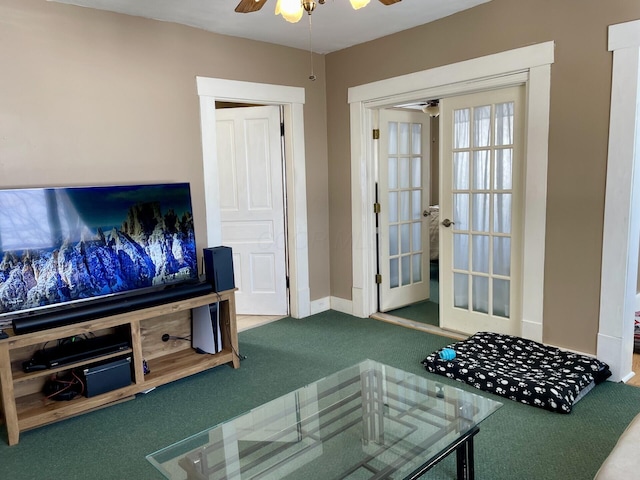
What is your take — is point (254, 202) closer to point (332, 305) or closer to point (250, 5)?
point (332, 305)

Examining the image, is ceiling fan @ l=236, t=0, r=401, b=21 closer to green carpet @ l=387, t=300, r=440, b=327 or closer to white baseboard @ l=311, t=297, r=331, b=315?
green carpet @ l=387, t=300, r=440, b=327

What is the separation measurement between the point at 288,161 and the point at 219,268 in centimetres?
145

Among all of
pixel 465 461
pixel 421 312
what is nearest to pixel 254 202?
pixel 421 312

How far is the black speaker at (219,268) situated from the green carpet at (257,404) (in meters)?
0.62

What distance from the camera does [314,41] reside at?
13.3ft

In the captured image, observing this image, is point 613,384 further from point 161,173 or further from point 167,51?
point 167,51

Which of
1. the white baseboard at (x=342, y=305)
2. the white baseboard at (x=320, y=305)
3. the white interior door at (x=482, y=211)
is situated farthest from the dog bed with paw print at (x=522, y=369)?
the white baseboard at (x=320, y=305)

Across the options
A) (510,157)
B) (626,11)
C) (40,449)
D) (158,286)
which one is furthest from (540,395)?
(40,449)

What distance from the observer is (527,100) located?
10.4 ft

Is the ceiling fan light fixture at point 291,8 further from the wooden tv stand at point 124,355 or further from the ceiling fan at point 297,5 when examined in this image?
the wooden tv stand at point 124,355

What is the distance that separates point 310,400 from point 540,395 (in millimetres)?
1336

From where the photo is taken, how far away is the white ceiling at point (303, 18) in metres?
3.14

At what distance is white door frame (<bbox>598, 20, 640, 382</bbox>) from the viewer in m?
2.74

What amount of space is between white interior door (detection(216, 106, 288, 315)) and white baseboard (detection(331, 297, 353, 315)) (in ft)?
1.61
